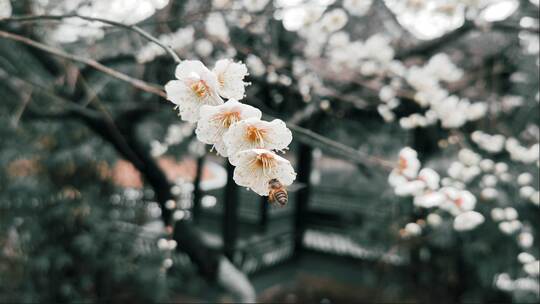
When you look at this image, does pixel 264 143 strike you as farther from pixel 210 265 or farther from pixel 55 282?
pixel 55 282

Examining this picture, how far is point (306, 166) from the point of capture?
5535mm

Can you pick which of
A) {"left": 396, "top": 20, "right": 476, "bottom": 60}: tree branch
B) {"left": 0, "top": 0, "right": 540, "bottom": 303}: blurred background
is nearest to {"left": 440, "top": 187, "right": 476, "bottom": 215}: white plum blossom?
{"left": 0, "top": 0, "right": 540, "bottom": 303}: blurred background

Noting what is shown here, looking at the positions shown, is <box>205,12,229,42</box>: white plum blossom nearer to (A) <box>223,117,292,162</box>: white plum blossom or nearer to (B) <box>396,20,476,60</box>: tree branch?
(B) <box>396,20,476,60</box>: tree branch

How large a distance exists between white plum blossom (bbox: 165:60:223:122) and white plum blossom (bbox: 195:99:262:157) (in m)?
0.04

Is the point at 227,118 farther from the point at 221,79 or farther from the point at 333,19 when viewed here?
the point at 333,19

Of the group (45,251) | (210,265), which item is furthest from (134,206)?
(210,265)

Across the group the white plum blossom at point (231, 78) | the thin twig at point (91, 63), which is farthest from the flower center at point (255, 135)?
the thin twig at point (91, 63)

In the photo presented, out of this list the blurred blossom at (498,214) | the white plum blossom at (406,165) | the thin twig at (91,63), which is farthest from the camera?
the blurred blossom at (498,214)

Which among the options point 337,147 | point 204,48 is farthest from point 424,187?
point 204,48

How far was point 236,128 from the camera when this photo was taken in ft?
2.27

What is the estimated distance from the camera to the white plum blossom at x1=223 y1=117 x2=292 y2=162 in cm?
69

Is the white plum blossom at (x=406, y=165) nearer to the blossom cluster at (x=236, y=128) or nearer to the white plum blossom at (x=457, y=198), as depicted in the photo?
the white plum blossom at (x=457, y=198)

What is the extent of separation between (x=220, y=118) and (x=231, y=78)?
105 millimetres

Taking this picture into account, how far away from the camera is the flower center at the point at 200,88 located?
0.78 metres
